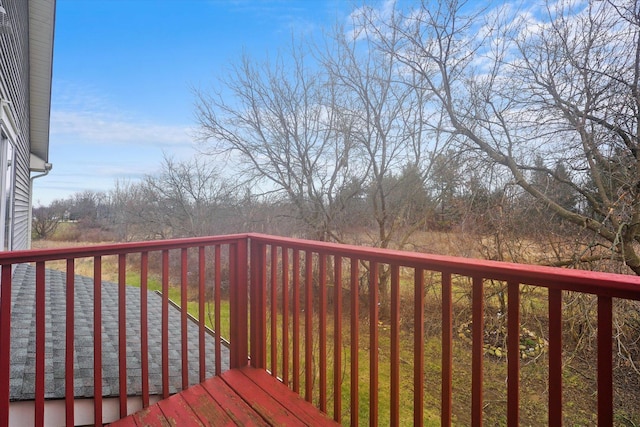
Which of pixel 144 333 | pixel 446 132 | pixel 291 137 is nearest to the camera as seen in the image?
pixel 144 333

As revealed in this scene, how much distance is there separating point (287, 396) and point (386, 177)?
19.8 ft

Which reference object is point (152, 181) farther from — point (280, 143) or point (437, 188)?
point (437, 188)

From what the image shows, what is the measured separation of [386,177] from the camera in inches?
303

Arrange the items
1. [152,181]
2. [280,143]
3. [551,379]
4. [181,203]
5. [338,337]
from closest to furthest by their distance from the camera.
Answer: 1. [551,379]
2. [338,337]
3. [280,143]
4. [181,203]
5. [152,181]

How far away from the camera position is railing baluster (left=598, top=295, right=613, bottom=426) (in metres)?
1.06

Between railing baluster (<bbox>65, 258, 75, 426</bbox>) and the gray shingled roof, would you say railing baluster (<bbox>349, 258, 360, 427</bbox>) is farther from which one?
railing baluster (<bbox>65, 258, 75, 426</bbox>)

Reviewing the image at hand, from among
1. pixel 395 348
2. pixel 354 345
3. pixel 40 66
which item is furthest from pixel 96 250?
pixel 40 66

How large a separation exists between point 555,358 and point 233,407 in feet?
5.64

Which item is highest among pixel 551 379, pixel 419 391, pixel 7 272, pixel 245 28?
pixel 245 28

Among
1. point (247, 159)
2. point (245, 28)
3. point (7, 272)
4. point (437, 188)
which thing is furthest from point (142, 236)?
point (7, 272)

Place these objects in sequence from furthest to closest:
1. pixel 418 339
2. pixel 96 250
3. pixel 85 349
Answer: pixel 85 349, pixel 96 250, pixel 418 339

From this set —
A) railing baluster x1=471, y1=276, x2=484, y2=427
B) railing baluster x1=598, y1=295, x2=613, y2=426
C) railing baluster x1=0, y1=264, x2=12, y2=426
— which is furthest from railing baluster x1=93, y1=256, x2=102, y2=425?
railing baluster x1=598, y1=295, x2=613, y2=426

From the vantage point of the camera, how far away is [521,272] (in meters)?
1.23

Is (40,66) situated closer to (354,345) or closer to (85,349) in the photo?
(85,349)
